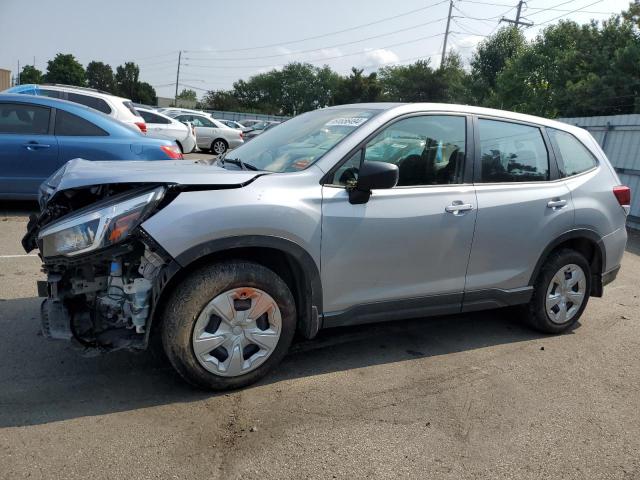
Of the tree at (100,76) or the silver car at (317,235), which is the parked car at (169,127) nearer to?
the silver car at (317,235)

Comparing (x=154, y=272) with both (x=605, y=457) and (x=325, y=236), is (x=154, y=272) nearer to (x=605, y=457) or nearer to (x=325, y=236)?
(x=325, y=236)

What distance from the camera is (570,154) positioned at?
4.61m

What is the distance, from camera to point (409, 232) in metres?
3.58

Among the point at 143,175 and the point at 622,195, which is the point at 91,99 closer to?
the point at 143,175

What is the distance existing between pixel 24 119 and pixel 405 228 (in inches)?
237

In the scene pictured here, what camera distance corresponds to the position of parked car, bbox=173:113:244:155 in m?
20.7

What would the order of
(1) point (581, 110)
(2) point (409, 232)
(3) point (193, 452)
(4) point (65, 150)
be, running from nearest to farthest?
(3) point (193, 452) → (2) point (409, 232) → (4) point (65, 150) → (1) point (581, 110)

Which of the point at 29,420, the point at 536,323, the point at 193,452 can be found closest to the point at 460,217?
the point at 536,323

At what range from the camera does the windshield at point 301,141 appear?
3.56 m

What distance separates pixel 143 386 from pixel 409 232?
193 cm

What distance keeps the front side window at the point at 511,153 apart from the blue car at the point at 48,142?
4595 millimetres


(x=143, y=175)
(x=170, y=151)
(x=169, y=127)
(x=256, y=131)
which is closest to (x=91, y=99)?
(x=170, y=151)

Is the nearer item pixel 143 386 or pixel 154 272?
pixel 154 272

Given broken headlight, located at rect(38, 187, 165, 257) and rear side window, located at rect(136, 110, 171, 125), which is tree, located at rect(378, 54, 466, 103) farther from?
broken headlight, located at rect(38, 187, 165, 257)
